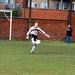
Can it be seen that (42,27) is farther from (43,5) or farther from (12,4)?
(12,4)

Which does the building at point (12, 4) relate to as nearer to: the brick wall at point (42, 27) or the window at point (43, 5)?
the window at point (43, 5)

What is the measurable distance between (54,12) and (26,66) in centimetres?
3505

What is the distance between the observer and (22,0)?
8756cm

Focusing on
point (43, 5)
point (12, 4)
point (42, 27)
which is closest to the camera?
point (42, 27)

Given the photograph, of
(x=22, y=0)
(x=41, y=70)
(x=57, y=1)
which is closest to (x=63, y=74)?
(x=41, y=70)

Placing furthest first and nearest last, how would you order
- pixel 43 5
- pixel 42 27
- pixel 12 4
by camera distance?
pixel 12 4
pixel 43 5
pixel 42 27

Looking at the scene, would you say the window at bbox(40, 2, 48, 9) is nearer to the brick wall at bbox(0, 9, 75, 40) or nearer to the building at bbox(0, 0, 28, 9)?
the building at bbox(0, 0, 28, 9)

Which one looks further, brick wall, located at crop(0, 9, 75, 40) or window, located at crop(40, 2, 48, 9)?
window, located at crop(40, 2, 48, 9)

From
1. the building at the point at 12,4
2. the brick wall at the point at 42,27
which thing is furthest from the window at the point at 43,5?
the brick wall at the point at 42,27

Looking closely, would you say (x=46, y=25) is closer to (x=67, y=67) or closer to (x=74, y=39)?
(x=74, y=39)

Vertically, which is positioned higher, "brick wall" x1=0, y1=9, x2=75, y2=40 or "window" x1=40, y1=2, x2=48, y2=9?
"window" x1=40, y1=2, x2=48, y2=9

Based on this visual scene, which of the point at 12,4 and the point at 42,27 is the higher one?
the point at 12,4

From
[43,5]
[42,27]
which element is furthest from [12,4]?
[42,27]

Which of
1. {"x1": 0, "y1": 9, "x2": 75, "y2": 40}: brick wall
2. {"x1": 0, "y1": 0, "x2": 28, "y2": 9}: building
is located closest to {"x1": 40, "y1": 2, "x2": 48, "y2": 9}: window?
{"x1": 0, "y1": 0, "x2": 28, "y2": 9}: building
